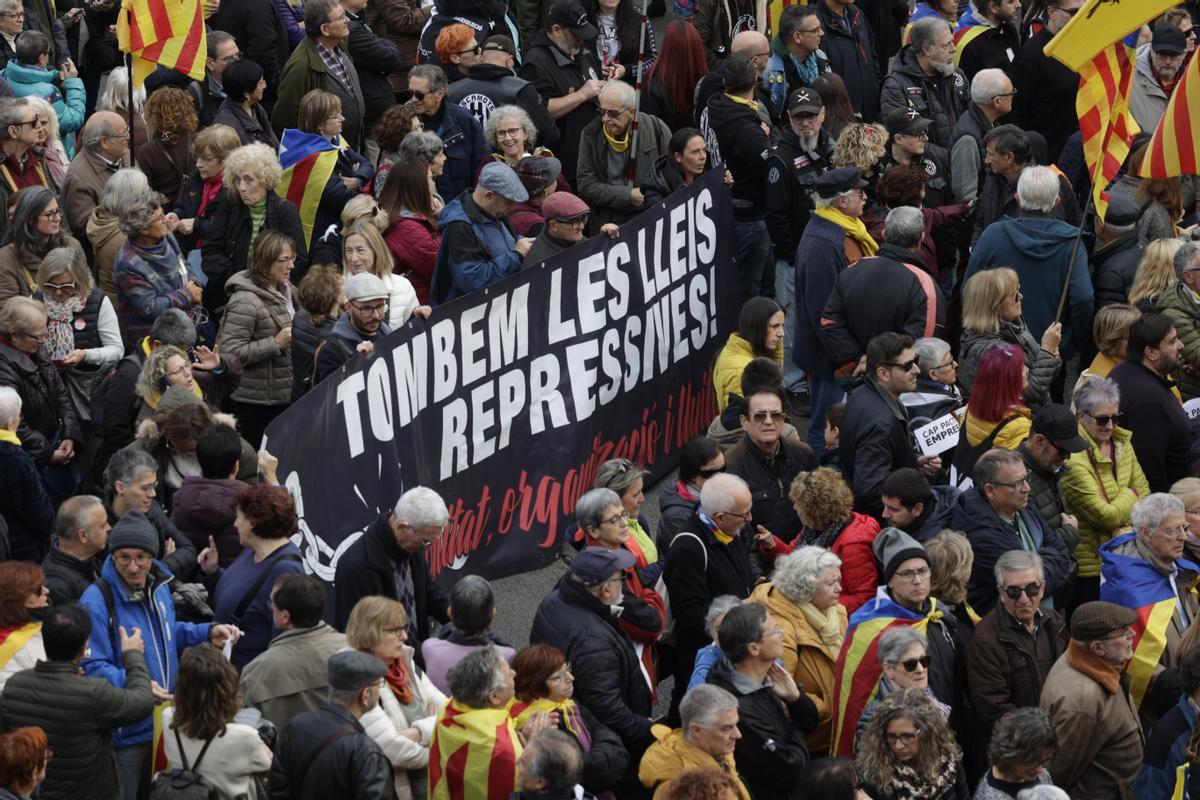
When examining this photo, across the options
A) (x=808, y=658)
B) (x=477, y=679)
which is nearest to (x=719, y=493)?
(x=808, y=658)

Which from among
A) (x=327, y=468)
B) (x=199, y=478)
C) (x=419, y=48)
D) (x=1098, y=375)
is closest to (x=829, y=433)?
(x=1098, y=375)

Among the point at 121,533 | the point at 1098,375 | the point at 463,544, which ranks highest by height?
the point at 121,533

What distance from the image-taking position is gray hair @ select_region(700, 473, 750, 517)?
925 centimetres

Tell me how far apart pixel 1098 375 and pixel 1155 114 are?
366 centimetres

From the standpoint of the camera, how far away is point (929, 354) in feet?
35.2

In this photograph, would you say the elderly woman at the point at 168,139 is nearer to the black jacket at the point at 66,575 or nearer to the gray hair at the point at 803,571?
the black jacket at the point at 66,575

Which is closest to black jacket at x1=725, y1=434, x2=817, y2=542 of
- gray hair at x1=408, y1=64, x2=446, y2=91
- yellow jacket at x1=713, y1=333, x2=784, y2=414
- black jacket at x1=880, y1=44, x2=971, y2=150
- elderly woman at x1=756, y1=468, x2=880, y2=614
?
elderly woman at x1=756, y1=468, x2=880, y2=614

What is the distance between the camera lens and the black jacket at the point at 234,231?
12164mm

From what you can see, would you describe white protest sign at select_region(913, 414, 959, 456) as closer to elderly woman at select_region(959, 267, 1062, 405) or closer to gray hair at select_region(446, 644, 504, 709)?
elderly woman at select_region(959, 267, 1062, 405)

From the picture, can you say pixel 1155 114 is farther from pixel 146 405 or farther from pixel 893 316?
pixel 146 405

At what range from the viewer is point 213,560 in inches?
366

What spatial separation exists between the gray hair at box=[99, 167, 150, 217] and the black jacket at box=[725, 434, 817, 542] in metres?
3.69

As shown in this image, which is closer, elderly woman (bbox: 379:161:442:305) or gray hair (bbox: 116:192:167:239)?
gray hair (bbox: 116:192:167:239)

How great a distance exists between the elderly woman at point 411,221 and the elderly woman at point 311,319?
119 centimetres
